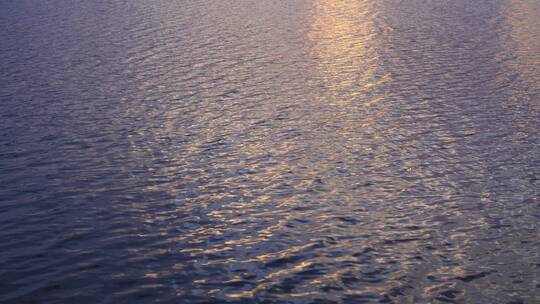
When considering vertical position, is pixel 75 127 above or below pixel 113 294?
above

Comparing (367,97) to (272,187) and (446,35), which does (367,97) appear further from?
(446,35)

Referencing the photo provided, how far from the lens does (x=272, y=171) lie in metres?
24.4

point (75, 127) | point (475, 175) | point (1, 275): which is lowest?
point (475, 175)

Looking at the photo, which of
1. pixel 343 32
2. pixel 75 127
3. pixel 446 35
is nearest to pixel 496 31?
pixel 446 35

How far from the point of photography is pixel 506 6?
65188 millimetres

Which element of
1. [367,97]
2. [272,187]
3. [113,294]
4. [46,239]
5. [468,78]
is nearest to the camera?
[113,294]

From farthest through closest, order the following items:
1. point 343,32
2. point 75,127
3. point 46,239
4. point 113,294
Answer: point 343,32
point 75,127
point 46,239
point 113,294

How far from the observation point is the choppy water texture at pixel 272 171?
16.9 meters

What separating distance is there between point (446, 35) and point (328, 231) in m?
34.6

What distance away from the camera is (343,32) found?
54.0 m

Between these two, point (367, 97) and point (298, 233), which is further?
point (367, 97)

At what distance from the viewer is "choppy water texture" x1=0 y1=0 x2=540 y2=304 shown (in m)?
16.9

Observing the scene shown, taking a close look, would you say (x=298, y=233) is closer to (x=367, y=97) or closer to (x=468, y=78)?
(x=367, y=97)

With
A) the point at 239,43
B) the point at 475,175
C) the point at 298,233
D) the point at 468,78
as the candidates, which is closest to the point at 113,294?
the point at 298,233
